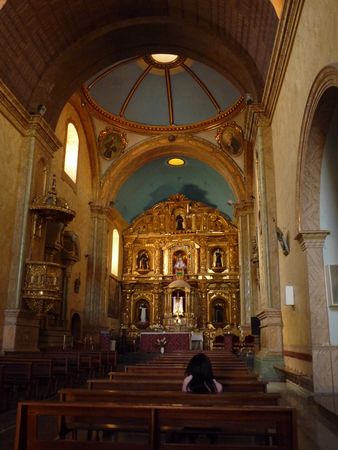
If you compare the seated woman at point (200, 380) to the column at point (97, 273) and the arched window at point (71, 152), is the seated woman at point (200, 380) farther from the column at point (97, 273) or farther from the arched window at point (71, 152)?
the column at point (97, 273)

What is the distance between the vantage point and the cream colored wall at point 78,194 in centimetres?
1483

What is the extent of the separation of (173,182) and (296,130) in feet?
52.5

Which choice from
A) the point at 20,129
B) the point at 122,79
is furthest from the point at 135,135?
the point at 20,129

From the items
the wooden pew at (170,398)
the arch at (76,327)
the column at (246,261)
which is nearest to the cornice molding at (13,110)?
the arch at (76,327)

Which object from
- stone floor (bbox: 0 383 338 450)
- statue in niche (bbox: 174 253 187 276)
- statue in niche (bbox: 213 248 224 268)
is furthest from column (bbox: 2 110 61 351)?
statue in niche (bbox: 213 248 224 268)

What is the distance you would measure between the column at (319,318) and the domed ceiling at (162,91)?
457 inches

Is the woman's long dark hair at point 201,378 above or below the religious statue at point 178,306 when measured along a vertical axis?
below

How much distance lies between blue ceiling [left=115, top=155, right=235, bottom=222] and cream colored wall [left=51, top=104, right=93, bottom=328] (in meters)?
3.72

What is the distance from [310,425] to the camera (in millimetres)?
4375

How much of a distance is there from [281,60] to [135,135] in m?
11.6

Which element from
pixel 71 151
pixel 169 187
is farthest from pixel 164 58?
pixel 169 187

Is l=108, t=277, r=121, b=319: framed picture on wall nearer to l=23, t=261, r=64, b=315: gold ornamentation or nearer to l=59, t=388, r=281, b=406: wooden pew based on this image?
l=23, t=261, r=64, b=315: gold ornamentation

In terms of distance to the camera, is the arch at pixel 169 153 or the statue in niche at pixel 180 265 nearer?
the arch at pixel 169 153

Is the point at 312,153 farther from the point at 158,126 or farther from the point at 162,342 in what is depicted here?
the point at 158,126
